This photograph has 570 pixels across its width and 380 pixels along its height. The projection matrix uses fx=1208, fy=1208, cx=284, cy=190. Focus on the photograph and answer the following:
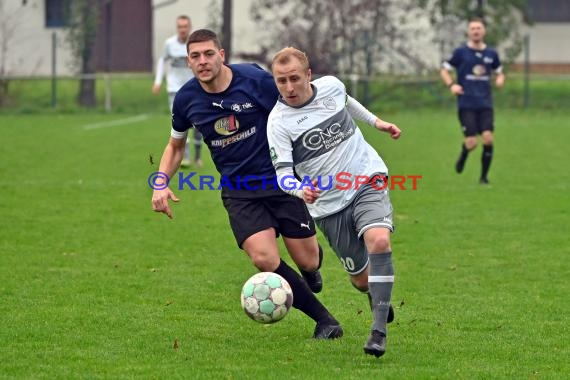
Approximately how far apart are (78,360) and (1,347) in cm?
55

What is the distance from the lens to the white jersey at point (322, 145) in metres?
6.56

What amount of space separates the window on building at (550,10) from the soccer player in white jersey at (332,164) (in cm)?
3424

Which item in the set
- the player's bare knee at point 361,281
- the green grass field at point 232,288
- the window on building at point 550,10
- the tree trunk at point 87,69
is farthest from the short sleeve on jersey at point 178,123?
the window on building at point 550,10

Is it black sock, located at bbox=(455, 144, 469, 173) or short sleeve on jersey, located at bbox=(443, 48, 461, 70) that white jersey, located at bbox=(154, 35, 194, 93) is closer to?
short sleeve on jersey, located at bbox=(443, 48, 461, 70)

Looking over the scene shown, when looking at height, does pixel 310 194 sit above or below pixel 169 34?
above

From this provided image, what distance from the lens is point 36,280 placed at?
875 centimetres

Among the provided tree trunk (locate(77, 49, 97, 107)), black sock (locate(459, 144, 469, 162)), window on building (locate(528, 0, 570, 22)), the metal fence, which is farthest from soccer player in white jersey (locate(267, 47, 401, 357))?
window on building (locate(528, 0, 570, 22))

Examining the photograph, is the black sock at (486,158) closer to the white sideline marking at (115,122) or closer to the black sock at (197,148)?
the black sock at (197,148)

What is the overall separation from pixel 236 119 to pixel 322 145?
62 cm

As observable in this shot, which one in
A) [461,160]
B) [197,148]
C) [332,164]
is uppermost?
A: [332,164]

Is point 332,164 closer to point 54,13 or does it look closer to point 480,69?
point 480,69

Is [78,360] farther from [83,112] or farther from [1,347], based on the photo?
[83,112]

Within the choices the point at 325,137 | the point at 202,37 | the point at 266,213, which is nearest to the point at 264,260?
the point at 266,213

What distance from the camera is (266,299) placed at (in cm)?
646
